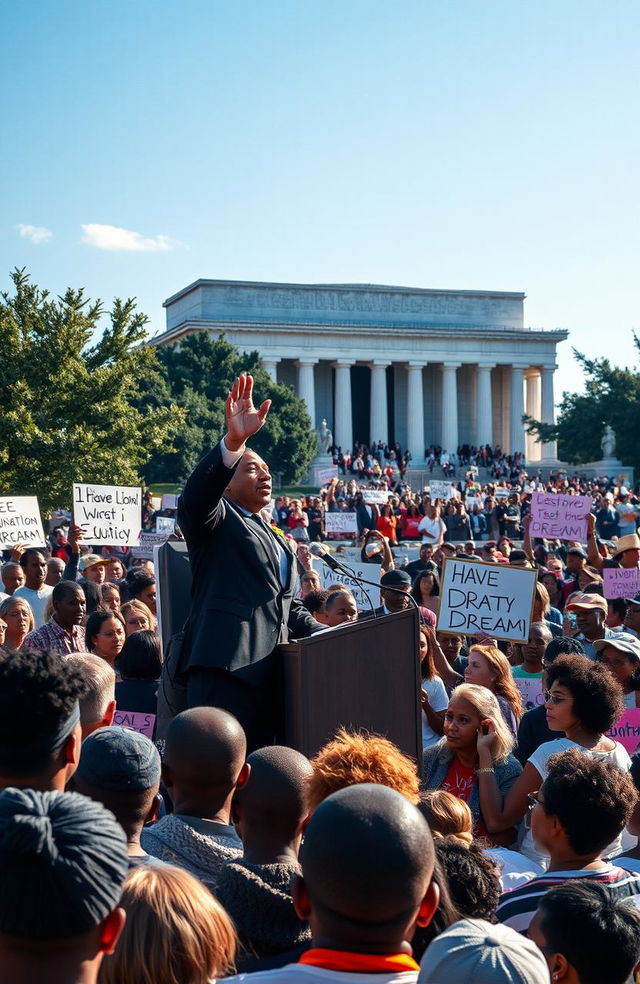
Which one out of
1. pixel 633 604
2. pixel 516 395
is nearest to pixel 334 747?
pixel 633 604

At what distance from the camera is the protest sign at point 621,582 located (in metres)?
12.3

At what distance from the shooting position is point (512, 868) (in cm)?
488

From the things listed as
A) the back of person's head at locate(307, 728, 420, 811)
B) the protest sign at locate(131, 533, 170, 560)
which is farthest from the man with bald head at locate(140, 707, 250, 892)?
A: the protest sign at locate(131, 533, 170, 560)

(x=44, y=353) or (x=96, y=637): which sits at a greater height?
(x=44, y=353)

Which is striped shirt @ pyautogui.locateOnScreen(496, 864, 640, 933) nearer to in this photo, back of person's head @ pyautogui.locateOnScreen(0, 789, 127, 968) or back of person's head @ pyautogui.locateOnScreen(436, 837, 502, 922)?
back of person's head @ pyautogui.locateOnScreen(436, 837, 502, 922)

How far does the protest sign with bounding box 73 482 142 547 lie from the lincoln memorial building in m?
68.3

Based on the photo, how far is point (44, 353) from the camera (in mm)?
29688

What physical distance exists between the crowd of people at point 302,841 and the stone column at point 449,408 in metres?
87.0

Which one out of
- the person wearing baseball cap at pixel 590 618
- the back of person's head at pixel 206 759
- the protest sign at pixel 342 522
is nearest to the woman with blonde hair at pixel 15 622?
the person wearing baseball cap at pixel 590 618

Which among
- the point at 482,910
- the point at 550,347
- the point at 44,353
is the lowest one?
the point at 482,910

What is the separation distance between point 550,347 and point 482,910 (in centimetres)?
→ 9260

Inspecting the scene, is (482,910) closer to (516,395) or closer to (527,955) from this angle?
(527,955)

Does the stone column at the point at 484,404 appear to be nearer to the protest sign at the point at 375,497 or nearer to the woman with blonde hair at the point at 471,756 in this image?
the protest sign at the point at 375,497

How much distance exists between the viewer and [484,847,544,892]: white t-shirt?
4688 mm
